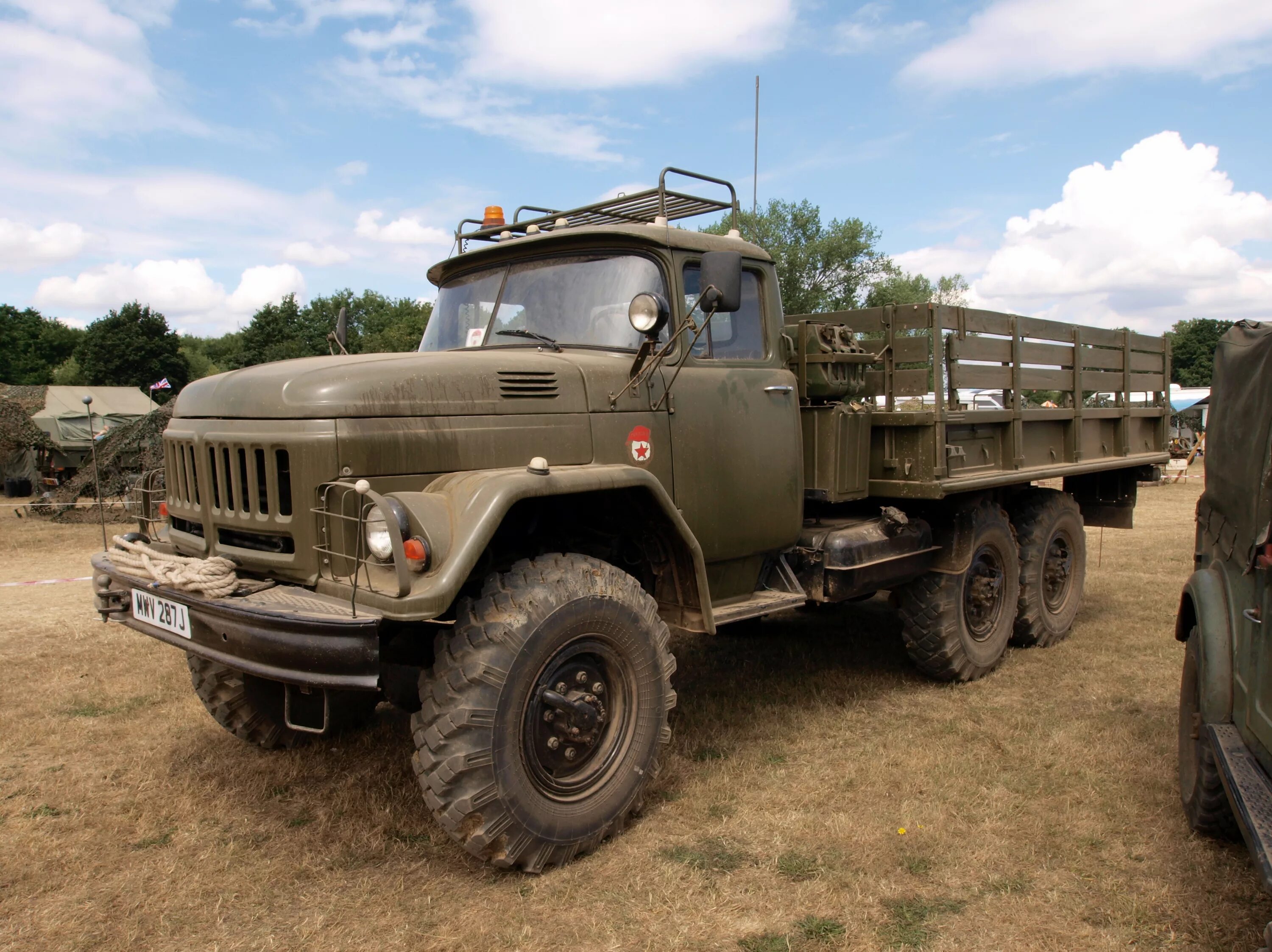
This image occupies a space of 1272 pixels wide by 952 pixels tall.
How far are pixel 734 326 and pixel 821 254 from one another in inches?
1465

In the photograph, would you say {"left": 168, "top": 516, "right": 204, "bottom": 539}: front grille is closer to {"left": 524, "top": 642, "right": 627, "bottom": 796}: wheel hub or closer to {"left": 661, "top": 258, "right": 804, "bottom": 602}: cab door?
{"left": 524, "top": 642, "right": 627, "bottom": 796}: wheel hub

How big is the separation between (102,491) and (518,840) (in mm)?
16493

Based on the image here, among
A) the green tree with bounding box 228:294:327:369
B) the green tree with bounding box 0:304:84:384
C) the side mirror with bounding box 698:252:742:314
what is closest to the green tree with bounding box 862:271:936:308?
the green tree with bounding box 228:294:327:369

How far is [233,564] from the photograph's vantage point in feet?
11.4

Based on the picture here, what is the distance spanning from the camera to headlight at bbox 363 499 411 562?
3.07 m

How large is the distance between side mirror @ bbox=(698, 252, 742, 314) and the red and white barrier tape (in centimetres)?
810

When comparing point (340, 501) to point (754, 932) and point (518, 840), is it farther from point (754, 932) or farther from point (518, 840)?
point (754, 932)

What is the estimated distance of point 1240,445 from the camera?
3412mm

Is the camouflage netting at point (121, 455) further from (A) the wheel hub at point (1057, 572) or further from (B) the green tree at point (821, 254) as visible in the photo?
(B) the green tree at point (821, 254)

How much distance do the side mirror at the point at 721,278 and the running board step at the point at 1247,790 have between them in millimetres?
2357

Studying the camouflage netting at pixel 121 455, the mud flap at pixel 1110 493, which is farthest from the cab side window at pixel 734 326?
the camouflage netting at pixel 121 455

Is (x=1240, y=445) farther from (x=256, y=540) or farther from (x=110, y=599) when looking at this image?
(x=110, y=599)

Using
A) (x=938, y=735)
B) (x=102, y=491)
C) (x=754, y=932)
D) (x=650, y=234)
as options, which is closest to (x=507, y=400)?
(x=650, y=234)

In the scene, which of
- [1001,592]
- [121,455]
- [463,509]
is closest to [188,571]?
[463,509]
